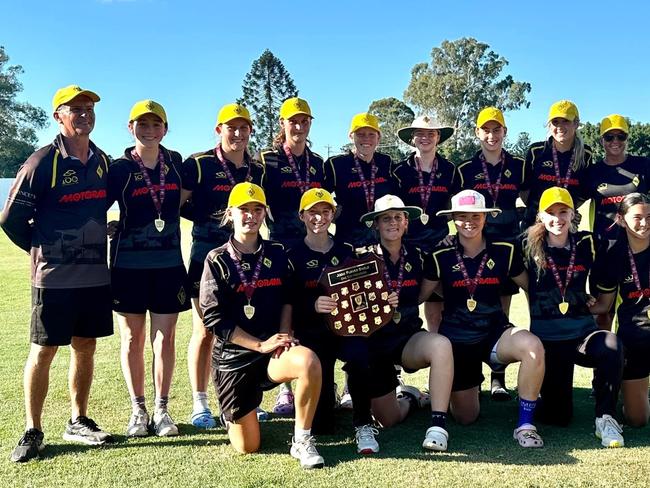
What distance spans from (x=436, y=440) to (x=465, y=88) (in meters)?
55.3

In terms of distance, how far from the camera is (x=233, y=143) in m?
5.50

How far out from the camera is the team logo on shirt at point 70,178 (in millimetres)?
4680

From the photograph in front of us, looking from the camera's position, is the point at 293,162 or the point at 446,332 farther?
the point at 293,162

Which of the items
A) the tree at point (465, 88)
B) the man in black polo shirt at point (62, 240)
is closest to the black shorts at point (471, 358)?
the man in black polo shirt at point (62, 240)

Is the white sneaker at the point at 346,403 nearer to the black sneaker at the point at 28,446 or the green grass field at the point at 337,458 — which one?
the green grass field at the point at 337,458

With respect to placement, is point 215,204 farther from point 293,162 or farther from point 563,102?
point 563,102

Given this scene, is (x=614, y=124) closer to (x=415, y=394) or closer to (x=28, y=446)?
(x=415, y=394)

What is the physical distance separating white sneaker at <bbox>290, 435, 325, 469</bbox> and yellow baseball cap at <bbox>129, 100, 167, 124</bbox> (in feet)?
8.94

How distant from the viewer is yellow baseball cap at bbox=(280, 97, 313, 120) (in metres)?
5.76

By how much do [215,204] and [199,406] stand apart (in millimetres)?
Result: 1694

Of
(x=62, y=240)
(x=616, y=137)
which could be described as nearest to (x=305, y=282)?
(x=62, y=240)

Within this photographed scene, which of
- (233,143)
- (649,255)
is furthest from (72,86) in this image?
(649,255)

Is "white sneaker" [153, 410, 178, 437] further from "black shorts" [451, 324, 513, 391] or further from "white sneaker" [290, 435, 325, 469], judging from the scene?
"black shorts" [451, 324, 513, 391]

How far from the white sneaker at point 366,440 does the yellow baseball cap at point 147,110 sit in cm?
287
